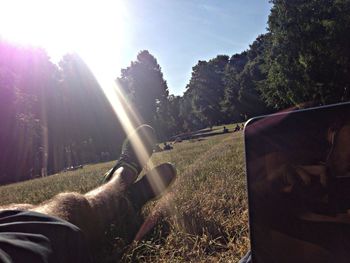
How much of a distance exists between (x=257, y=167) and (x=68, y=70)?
148 feet

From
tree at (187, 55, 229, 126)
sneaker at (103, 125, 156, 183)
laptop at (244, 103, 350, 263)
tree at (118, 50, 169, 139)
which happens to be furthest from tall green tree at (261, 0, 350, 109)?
tree at (187, 55, 229, 126)

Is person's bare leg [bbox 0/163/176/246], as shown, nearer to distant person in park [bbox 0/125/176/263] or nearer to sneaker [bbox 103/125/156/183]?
distant person in park [bbox 0/125/176/263]

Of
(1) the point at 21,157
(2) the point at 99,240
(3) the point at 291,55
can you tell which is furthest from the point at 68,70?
(2) the point at 99,240

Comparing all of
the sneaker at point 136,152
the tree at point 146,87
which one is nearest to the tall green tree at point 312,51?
the tree at point 146,87

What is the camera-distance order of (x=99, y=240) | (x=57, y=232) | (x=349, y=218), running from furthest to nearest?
(x=99, y=240) → (x=57, y=232) → (x=349, y=218)

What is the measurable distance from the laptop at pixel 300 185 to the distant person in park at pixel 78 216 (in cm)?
87

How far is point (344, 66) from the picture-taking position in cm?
3353

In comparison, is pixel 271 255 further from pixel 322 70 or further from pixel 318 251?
pixel 322 70

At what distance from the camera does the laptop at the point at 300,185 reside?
3.52 ft

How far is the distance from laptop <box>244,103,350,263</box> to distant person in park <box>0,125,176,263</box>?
0.87m

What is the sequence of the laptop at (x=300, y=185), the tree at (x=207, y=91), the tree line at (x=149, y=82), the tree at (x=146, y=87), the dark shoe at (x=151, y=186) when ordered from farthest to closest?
the tree at (x=207, y=91)
the tree at (x=146, y=87)
the tree line at (x=149, y=82)
the dark shoe at (x=151, y=186)
the laptop at (x=300, y=185)

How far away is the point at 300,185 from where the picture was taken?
1.14 metres

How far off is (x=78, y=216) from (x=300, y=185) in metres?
1.62

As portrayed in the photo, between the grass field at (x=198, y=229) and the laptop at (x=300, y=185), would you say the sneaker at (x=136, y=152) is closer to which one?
the grass field at (x=198, y=229)
